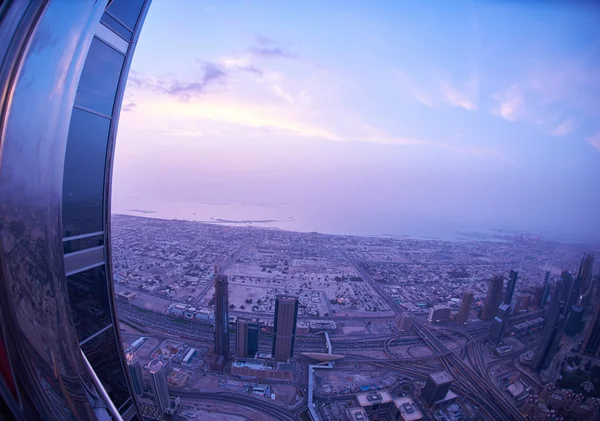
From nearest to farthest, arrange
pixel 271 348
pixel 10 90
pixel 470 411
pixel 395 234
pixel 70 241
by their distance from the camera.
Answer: pixel 10 90, pixel 70 241, pixel 470 411, pixel 271 348, pixel 395 234

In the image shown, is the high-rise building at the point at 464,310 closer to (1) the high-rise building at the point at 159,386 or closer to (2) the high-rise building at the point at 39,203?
(1) the high-rise building at the point at 159,386

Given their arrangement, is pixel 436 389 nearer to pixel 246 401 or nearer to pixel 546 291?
pixel 246 401

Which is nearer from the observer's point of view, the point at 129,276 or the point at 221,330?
the point at 221,330

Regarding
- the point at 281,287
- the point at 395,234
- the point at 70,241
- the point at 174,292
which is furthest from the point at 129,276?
the point at 395,234

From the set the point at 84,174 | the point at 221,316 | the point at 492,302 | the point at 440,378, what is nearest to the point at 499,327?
the point at 492,302

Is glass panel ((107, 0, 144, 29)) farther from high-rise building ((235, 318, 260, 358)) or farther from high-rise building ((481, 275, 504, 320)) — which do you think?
high-rise building ((481, 275, 504, 320))

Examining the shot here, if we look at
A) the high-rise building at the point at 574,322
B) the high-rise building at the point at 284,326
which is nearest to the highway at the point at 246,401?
the high-rise building at the point at 284,326

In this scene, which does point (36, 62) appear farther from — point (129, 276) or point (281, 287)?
point (129, 276)
